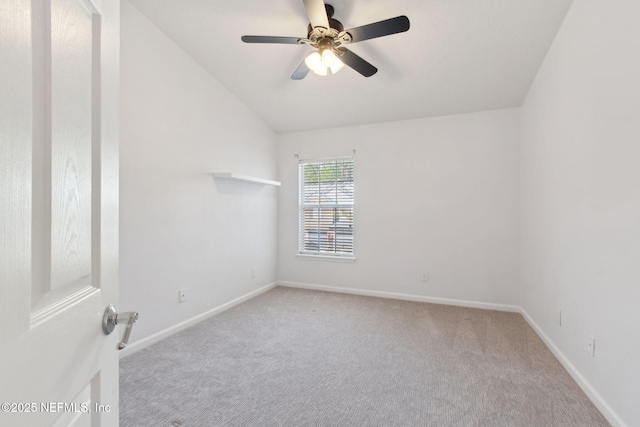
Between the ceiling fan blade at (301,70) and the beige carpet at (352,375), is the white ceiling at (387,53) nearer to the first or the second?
the ceiling fan blade at (301,70)

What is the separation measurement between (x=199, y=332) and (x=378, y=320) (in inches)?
71.2

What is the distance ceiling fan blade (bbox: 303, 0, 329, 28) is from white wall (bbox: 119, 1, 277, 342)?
1541mm

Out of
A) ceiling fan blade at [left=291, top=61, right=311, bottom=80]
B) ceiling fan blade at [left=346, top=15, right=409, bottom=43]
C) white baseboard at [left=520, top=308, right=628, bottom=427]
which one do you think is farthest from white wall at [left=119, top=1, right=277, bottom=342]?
white baseboard at [left=520, top=308, right=628, bottom=427]

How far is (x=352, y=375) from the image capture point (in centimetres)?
217

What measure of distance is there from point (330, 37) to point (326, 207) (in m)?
2.52

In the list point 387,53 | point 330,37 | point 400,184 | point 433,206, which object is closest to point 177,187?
point 330,37

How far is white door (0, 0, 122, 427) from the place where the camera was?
1.39 ft

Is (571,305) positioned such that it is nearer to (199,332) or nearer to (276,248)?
(199,332)

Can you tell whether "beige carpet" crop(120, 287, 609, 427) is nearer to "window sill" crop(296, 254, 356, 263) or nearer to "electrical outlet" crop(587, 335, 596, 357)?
"electrical outlet" crop(587, 335, 596, 357)

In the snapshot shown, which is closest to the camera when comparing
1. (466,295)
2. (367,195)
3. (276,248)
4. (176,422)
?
(176,422)

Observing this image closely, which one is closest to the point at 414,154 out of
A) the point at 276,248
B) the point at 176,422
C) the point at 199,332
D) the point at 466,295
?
the point at 466,295

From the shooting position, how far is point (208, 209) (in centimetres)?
328

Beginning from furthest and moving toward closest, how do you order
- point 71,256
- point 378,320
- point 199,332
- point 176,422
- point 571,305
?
point 378,320
point 199,332
point 571,305
point 176,422
point 71,256

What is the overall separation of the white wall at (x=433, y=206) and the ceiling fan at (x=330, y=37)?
1.69 meters
